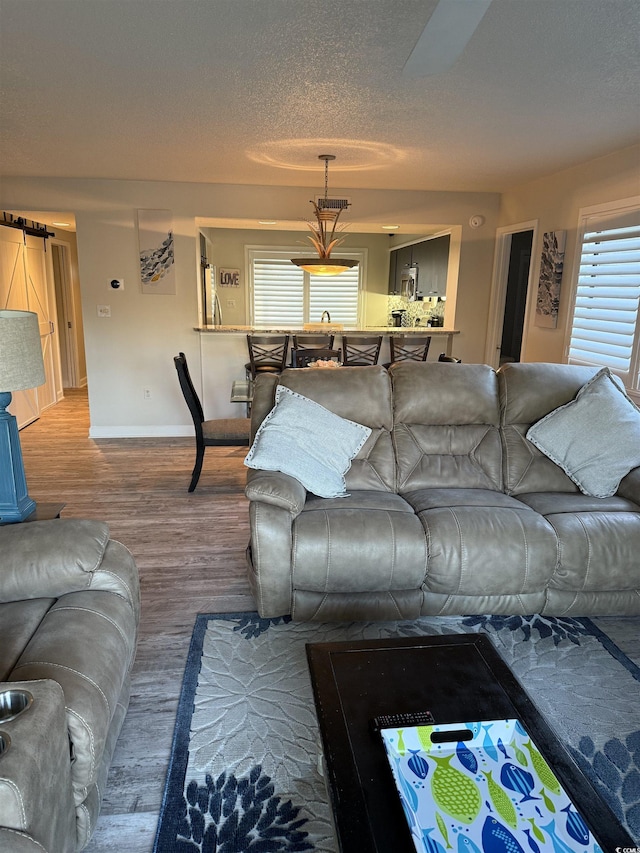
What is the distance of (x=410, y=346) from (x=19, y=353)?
404cm

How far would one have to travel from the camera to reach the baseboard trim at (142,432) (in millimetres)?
5836

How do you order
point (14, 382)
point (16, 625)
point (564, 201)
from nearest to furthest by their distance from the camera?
1. point (16, 625)
2. point (14, 382)
3. point (564, 201)

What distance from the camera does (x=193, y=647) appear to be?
231 cm

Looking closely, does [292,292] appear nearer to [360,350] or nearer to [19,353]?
[360,350]

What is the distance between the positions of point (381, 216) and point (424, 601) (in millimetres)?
4429

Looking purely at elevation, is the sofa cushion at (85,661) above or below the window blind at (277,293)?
below

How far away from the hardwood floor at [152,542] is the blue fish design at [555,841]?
1031 millimetres

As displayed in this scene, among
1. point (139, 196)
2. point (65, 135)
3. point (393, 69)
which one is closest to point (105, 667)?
point (393, 69)

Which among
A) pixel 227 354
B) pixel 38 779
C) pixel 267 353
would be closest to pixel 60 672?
pixel 38 779

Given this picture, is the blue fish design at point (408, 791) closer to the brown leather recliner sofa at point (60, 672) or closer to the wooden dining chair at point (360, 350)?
the brown leather recliner sofa at point (60, 672)

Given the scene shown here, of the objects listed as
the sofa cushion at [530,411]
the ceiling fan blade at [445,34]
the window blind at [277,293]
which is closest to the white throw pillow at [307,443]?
the sofa cushion at [530,411]

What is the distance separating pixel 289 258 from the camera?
8.61 meters

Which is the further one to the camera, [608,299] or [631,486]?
[608,299]

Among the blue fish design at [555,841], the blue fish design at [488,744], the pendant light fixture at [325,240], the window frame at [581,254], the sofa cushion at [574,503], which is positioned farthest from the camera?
the pendant light fixture at [325,240]
